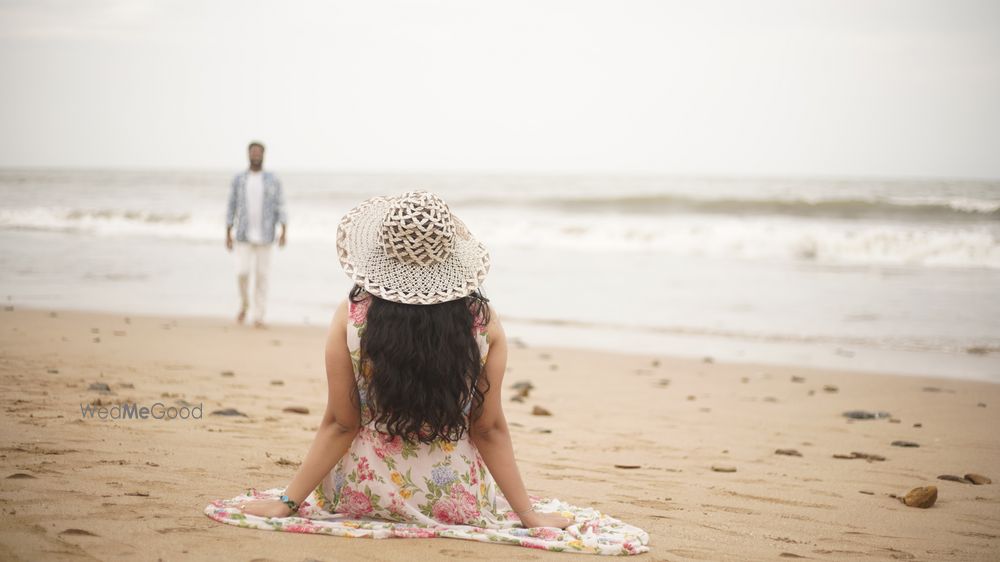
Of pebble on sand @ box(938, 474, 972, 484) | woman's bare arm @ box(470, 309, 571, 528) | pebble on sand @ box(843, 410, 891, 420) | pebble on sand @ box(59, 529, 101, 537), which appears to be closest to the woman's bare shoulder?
woman's bare arm @ box(470, 309, 571, 528)

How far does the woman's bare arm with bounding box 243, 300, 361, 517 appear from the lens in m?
3.02

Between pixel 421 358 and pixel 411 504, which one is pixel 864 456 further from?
pixel 421 358

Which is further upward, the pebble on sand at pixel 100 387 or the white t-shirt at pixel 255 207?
the white t-shirt at pixel 255 207

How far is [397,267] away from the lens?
2984mm

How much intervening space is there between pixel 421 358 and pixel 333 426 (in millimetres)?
445

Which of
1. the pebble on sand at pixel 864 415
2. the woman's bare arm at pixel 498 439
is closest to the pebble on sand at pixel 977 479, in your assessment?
the pebble on sand at pixel 864 415

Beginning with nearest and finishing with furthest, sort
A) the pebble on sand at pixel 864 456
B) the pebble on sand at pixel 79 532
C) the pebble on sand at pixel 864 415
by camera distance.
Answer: the pebble on sand at pixel 79 532, the pebble on sand at pixel 864 456, the pebble on sand at pixel 864 415

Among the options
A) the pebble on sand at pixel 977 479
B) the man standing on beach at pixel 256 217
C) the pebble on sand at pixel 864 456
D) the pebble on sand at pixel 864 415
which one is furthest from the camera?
the man standing on beach at pixel 256 217

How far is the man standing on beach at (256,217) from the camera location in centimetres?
960

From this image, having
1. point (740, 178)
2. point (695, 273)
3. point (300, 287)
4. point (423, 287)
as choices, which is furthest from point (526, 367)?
point (740, 178)

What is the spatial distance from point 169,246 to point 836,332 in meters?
14.3

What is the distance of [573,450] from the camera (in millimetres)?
5117

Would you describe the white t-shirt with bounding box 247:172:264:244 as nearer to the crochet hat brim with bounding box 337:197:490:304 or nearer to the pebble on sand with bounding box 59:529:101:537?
the crochet hat brim with bounding box 337:197:490:304

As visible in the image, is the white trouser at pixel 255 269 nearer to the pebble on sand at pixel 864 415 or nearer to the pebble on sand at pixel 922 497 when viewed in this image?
the pebble on sand at pixel 864 415
